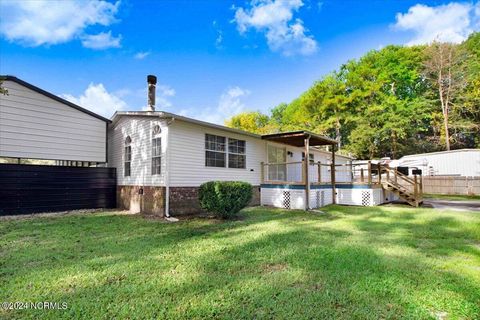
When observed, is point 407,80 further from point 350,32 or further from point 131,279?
point 131,279

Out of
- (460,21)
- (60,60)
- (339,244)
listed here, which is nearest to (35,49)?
(60,60)

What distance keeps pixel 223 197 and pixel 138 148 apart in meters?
4.41

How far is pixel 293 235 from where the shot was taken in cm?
604

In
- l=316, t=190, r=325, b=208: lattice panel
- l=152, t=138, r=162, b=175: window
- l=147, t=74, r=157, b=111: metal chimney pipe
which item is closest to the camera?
l=152, t=138, r=162, b=175: window

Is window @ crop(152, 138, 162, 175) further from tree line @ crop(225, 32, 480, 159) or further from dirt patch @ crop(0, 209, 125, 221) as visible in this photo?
tree line @ crop(225, 32, 480, 159)

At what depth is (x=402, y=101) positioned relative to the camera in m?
27.3

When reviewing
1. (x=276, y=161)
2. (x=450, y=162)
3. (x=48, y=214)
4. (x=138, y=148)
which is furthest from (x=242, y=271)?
(x=450, y=162)

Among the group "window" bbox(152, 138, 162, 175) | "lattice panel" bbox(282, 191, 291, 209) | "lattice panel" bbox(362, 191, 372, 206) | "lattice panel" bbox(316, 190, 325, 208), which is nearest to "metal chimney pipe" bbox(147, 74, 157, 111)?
"window" bbox(152, 138, 162, 175)

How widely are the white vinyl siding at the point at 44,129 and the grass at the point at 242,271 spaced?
3.42 meters

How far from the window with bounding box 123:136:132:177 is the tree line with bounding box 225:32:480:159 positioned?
2364cm

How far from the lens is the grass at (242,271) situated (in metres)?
2.73

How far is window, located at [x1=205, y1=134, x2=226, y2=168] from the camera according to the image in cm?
995

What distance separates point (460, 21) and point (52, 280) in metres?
37.2

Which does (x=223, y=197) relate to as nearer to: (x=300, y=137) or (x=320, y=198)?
(x=300, y=137)
